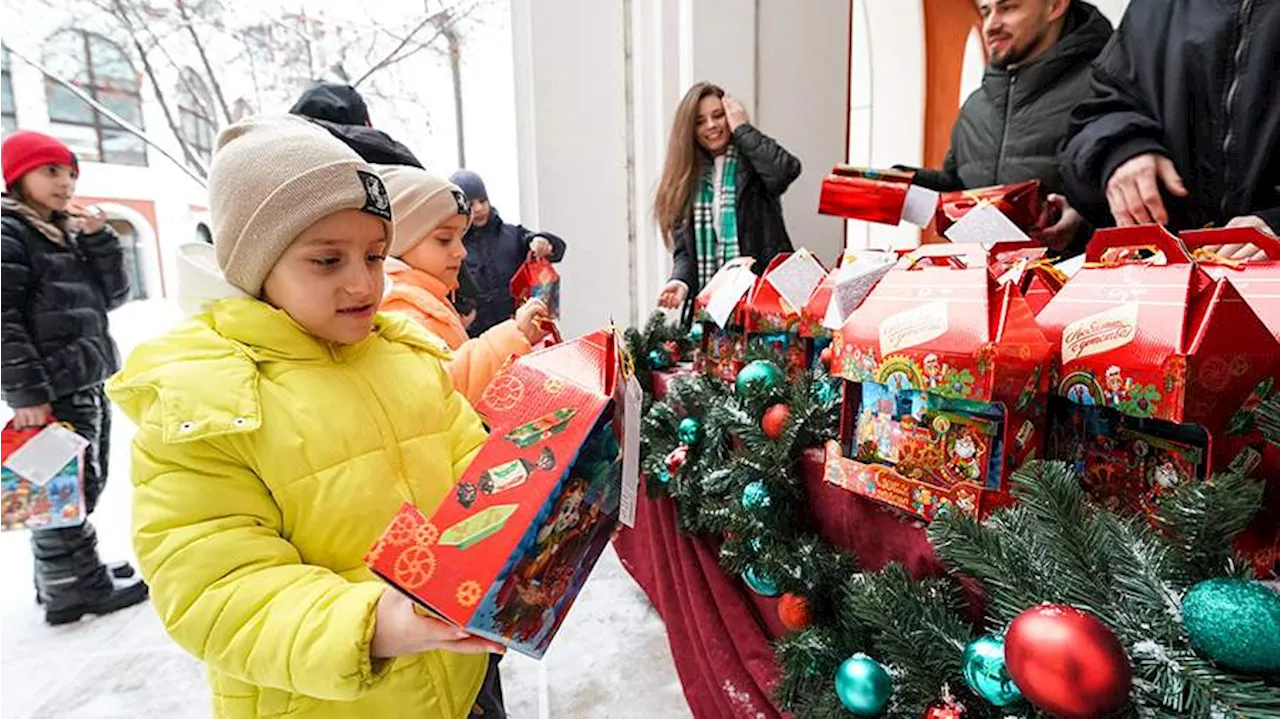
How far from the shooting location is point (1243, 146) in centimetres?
95

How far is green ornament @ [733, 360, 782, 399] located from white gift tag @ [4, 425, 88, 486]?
1.91m

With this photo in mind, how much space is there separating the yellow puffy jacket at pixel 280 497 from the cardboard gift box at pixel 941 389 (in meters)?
0.50

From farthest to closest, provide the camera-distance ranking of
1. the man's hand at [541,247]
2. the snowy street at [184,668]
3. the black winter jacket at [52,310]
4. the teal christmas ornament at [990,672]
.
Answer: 1. the man's hand at [541,247]
2. the black winter jacket at [52,310]
3. the snowy street at [184,668]
4. the teal christmas ornament at [990,672]

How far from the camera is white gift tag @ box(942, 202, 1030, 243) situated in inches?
39.0

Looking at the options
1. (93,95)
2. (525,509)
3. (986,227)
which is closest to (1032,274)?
(986,227)

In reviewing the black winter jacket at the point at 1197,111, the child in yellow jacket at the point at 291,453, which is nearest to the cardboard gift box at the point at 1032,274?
the black winter jacket at the point at 1197,111

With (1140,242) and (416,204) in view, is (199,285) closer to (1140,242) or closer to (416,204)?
(416,204)

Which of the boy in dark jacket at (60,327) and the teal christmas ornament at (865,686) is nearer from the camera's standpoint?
the teal christmas ornament at (865,686)

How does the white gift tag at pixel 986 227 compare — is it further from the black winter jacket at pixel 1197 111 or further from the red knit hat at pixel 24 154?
the red knit hat at pixel 24 154

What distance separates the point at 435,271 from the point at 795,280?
69 centimetres

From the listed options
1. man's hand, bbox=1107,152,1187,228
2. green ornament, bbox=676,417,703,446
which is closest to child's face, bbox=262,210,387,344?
green ornament, bbox=676,417,703,446

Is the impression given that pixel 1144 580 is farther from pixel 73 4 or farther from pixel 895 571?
pixel 73 4

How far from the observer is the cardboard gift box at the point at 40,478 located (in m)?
1.76

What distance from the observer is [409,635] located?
20.4 inches
